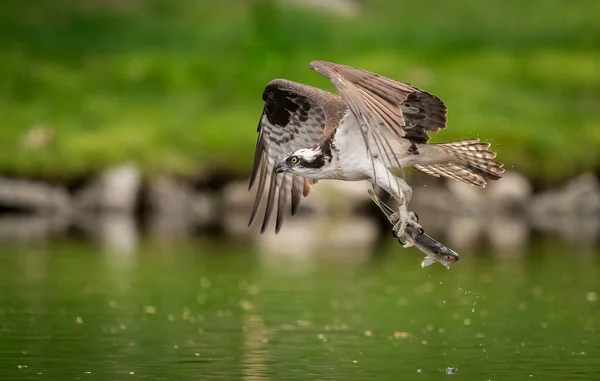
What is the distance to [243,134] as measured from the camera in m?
54.2

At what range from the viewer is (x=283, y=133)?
2036cm

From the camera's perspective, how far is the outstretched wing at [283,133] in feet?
64.8

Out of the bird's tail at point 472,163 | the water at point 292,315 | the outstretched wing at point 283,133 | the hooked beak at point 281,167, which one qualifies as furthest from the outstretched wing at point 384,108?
the water at point 292,315

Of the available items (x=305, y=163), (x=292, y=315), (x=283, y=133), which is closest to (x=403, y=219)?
(x=305, y=163)

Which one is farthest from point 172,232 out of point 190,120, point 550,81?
point 550,81

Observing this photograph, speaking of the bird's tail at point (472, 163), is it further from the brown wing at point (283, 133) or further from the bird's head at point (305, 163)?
the brown wing at point (283, 133)

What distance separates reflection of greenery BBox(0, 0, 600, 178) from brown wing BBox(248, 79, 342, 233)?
3031 centimetres

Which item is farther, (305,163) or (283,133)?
(283,133)

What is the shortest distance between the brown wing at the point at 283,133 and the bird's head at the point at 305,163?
2.20 m

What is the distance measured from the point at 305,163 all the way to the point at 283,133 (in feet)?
11.4

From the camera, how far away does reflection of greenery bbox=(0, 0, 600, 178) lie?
52.7 meters

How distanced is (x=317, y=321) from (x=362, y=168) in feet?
17.9

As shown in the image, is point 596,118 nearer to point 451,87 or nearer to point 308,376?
point 451,87

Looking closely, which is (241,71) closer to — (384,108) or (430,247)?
(430,247)
